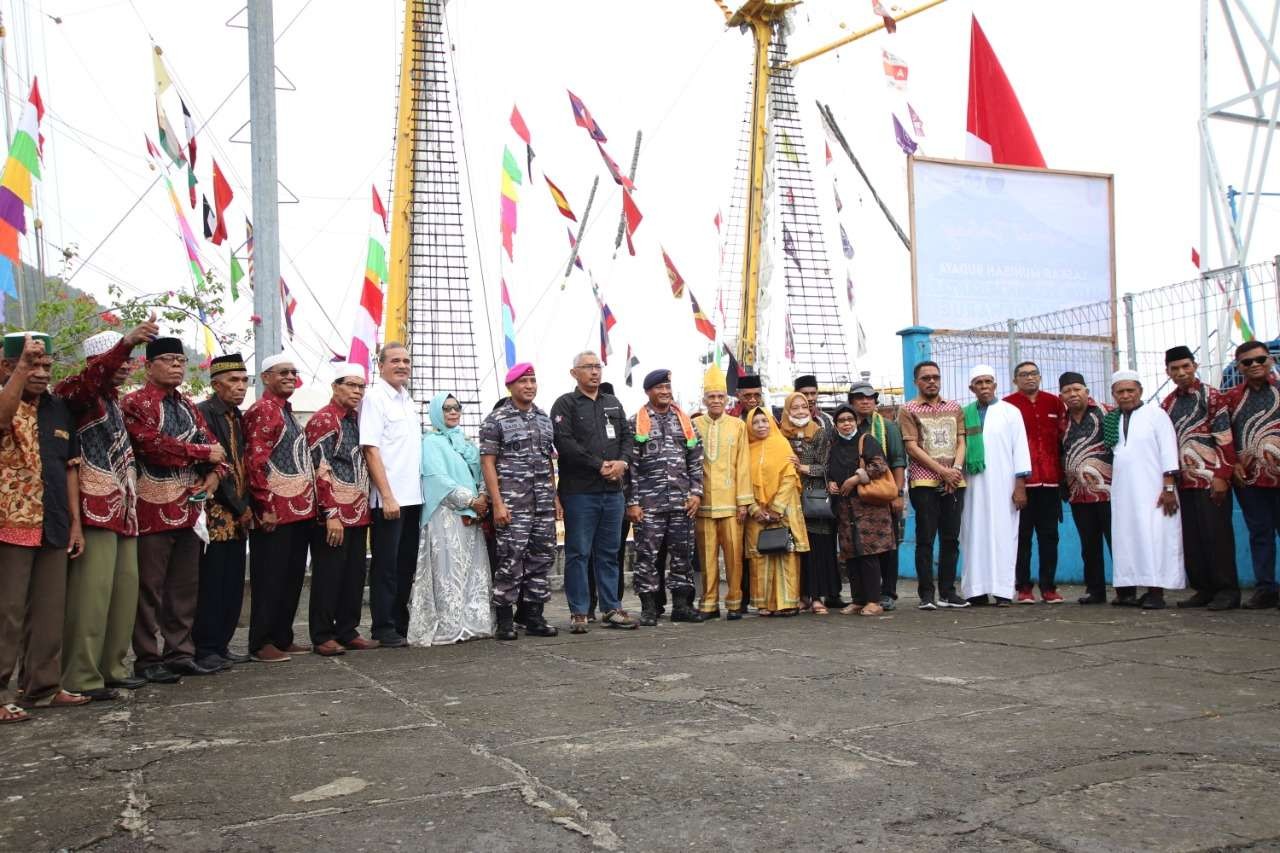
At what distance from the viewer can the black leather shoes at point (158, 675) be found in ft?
16.9

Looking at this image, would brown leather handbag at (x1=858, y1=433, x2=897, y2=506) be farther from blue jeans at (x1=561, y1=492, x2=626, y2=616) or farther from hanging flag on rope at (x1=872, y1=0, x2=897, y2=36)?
hanging flag on rope at (x1=872, y1=0, x2=897, y2=36)

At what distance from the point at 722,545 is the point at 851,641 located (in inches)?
71.7

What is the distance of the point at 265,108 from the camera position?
807cm

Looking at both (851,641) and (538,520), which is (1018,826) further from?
(538,520)

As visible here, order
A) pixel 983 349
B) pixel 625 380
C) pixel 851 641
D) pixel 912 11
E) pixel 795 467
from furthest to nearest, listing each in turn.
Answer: pixel 912 11 < pixel 625 380 < pixel 983 349 < pixel 795 467 < pixel 851 641

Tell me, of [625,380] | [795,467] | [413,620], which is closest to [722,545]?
[795,467]

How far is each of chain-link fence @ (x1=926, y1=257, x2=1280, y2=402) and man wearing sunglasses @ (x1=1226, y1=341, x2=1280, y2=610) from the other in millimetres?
710

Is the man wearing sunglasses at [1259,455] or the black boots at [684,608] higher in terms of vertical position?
the man wearing sunglasses at [1259,455]

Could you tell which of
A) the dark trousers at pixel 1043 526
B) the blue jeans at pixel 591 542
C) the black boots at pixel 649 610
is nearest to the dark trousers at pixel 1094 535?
the dark trousers at pixel 1043 526

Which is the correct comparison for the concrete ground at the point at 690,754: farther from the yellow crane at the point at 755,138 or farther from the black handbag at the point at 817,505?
the yellow crane at the point at 755,138

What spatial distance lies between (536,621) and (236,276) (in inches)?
353

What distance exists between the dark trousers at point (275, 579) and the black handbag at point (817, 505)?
334cm

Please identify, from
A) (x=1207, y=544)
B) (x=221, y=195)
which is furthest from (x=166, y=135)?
(x=1207, y=544)

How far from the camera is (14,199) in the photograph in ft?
31.8
